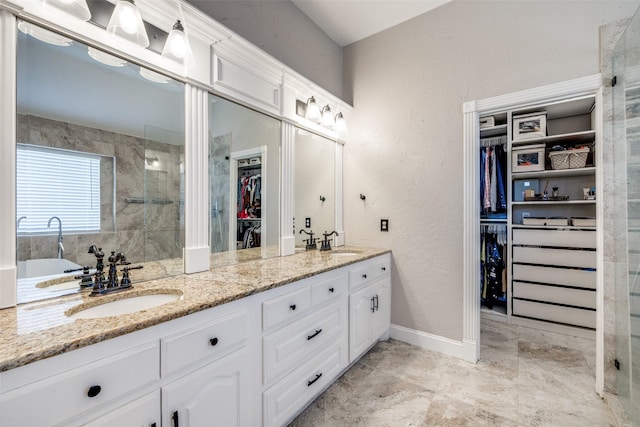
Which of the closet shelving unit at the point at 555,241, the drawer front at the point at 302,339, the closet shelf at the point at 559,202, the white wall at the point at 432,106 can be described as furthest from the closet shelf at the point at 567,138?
the drawer front at the point at 302,339

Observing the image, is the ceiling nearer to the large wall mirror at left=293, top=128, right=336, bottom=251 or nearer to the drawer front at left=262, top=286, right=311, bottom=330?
the large wall mirror at left=293, top=128, right=336, bottom=251

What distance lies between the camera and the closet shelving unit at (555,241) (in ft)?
8.96

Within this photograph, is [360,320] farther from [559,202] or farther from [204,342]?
[559,202]

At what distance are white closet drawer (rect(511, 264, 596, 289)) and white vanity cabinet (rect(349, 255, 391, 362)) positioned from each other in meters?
1.52

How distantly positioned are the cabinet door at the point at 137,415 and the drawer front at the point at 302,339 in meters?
0.50

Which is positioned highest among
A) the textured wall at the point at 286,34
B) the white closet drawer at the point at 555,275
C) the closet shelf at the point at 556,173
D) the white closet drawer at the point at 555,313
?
the textured wall at the point at 286,34

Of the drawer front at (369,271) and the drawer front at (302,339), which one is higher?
the drawer front at (369,271)

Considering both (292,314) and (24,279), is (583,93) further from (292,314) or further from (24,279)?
(24,279)

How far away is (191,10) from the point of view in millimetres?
1521

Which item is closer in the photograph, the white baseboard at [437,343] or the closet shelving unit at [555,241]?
the white baseboard at [437,343]

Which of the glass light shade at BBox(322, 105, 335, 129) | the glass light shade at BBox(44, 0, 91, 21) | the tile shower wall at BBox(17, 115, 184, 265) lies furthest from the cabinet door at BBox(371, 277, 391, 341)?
the glass light shade at BBox(44, 0, 91, 21)

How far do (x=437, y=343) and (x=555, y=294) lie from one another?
142 cm

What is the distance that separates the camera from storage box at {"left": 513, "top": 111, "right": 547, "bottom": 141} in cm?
289

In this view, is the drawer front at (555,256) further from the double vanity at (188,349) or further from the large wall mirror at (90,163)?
the large wall mirror at (90,163)
